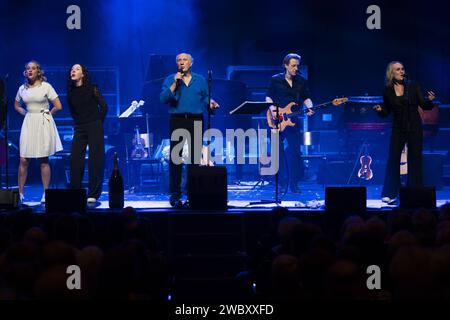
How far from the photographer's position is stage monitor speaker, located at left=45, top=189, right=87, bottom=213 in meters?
8.02

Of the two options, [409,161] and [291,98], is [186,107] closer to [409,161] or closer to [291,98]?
[291,98]

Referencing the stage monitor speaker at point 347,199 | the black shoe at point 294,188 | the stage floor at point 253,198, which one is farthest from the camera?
the black shoe at point 294,188

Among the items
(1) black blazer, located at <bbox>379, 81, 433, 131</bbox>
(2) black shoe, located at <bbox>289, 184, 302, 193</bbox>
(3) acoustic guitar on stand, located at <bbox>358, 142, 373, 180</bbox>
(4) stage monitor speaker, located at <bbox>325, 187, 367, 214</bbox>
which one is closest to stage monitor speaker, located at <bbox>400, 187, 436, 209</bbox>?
(4) stage monitor speaker, located at <bbox>325, 187, 367, 214</bbox>

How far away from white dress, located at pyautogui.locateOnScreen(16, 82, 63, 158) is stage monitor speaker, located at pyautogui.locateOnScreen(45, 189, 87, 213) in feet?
5.06

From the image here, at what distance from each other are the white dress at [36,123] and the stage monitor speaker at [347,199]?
397cm

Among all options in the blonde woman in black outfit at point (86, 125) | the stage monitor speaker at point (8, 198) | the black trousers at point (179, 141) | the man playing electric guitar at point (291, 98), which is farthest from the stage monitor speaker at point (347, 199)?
the stage monitor speaker at point (8, 198)

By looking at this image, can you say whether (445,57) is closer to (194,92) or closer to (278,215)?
(194,92)

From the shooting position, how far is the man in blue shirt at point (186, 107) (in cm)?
905

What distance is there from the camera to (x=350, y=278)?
407 centimetres

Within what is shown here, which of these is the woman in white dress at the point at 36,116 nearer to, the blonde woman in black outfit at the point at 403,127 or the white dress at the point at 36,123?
the white dress at the point at 36,123

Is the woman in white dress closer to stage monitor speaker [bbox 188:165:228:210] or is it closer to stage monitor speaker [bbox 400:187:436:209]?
stage monitor speaker [bbox 188:165:228:210]

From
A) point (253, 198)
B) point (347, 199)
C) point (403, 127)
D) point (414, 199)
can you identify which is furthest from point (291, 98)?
point (414, 199)
